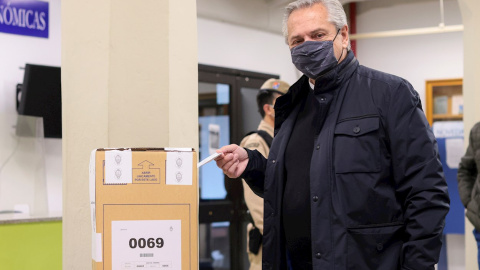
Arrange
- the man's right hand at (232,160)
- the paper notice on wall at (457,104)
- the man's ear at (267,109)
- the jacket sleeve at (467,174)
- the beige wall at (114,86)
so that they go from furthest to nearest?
the paper notice on wall at (457,104) → the jacket sleeve at (467,174) → the man's ear at (267,109) → the beige wall at (114,86) → the man's right hand at (232,160)

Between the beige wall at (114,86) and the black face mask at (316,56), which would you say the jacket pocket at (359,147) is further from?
the beige wall at (114,86)

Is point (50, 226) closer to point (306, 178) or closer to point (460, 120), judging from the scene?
point (306, 178)

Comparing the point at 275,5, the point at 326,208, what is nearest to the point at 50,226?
the point at 326,208

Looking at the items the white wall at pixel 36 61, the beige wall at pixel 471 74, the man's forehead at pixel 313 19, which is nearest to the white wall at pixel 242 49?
the white wall at pixel 36 61

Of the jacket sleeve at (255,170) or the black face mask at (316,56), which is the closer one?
the black face mask at (316,56)

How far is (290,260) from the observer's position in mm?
2248

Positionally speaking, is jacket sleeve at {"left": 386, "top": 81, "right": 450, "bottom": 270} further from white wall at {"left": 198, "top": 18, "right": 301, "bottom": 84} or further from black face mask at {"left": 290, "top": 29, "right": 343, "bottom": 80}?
white wall at {"left": 198, "top": 18, "right": 301, "bottom": 84}

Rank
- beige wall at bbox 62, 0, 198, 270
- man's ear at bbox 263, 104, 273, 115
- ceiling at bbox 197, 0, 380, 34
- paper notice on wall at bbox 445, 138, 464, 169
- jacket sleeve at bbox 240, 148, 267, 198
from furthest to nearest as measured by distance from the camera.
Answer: paper notice on wall at bbox 445, 138, 464, 169
ceiling at bbox 197, 0, 380, 34
man's ear at bbox 263, 104, 273, 115
beige wall at bbox 62, 0, 198, 270
jacket sleeve at bbox 240, 148, 267, 198

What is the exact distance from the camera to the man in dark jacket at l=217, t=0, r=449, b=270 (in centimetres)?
202

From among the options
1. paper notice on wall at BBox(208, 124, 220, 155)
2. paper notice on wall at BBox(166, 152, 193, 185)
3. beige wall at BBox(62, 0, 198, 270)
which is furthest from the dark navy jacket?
paper notice on wall at BBox(208, 124, 220, 155)

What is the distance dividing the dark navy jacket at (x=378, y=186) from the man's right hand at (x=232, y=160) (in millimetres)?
318

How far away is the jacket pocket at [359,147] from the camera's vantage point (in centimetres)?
205

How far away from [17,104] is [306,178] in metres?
3.82

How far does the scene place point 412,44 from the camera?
8.35 m
